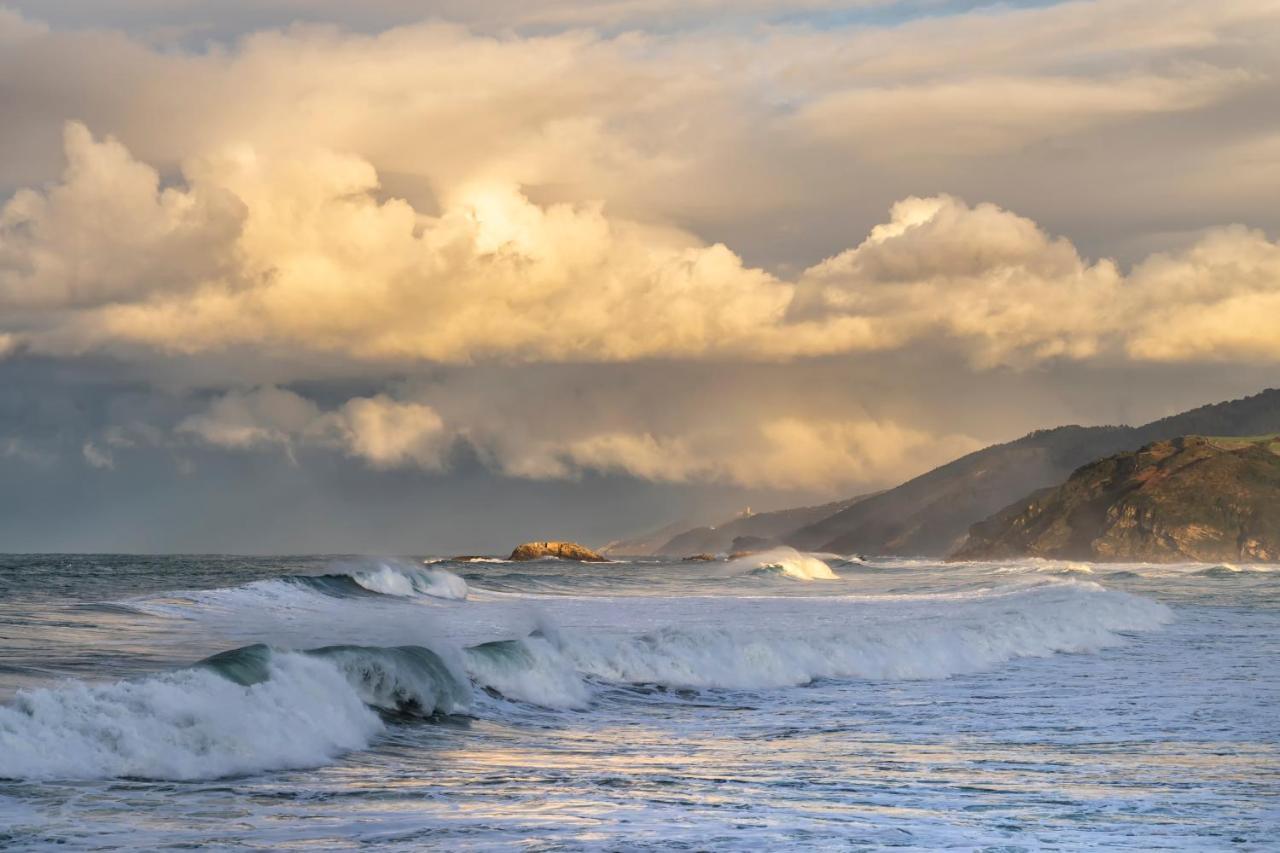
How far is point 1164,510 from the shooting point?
16825 centimetres

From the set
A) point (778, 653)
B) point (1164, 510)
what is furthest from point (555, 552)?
point (778, 653)

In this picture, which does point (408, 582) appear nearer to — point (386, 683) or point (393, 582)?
point (393, 582)

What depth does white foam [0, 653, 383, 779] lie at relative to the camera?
47.4 feet

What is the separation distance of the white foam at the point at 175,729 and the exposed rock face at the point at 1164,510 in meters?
158

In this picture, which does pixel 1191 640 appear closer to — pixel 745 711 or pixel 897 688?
pixel 897 688

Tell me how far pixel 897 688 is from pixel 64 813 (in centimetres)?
1903

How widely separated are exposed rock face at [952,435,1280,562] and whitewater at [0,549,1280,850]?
132 meters

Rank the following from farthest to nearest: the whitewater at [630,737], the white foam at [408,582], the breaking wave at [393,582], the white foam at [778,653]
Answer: the white foam at [408,582] < the breaking wave at [393,582] < the white foam at [778,653] < the whitewater at [630,737]

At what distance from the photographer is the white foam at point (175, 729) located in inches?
568

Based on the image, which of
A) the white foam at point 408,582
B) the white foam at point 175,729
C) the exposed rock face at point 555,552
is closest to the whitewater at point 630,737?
the white foam at point 175,729

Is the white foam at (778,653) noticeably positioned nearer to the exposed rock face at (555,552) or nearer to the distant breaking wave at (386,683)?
the distant breaking wave at (386,683)

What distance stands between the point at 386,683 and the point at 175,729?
6.02 meters

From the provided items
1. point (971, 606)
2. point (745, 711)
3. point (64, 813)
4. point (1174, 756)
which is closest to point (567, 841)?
point (64, 813)

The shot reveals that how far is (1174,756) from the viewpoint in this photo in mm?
17469
